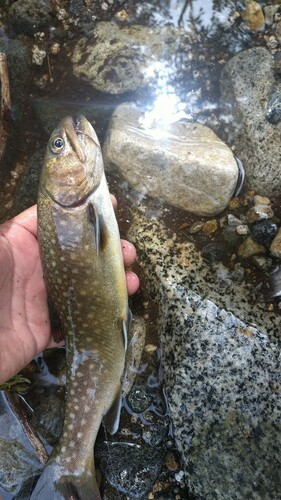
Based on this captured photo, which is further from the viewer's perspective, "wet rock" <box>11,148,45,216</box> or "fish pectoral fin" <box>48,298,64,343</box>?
"wet rock" <box>11,148,45,216</box>

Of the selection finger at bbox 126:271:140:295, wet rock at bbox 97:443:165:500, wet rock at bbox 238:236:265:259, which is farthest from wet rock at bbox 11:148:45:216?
wet rock at bbox 97:443:165:500

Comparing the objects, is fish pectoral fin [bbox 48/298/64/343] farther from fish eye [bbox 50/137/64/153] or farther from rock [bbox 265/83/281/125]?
rock [bbox 265/83/281/125]

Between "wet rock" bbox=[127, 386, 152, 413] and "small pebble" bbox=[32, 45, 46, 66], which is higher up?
"small pebble" bbox=[32, 45, 46, 66]

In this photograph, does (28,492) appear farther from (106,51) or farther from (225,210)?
(106,51)

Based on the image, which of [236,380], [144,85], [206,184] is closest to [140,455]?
[236,380]

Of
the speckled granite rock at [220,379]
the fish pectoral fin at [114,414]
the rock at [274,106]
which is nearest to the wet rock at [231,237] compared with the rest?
the speckled granite rock at [220,379]

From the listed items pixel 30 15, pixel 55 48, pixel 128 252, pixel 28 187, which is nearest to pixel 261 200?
pixel 128 252

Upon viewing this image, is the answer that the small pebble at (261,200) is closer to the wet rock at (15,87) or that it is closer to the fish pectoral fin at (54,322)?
the fish pectoral fin at (54,322)
